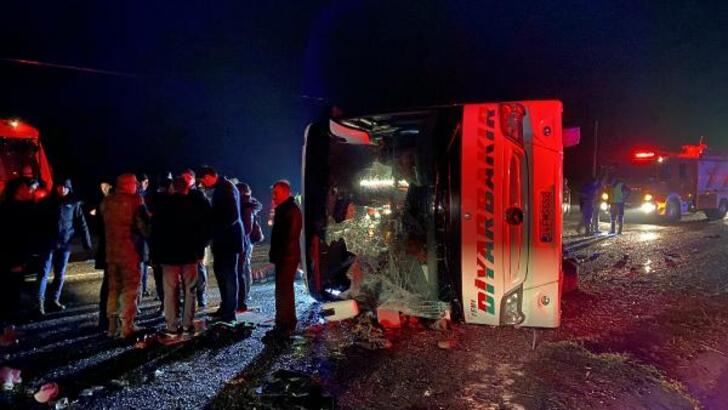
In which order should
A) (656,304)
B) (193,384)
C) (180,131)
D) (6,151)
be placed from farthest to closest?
(180,131) < (6,151) < (656,304) < (193,384)

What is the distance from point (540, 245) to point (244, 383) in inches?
102

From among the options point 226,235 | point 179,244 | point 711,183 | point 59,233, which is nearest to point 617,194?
point 711,183

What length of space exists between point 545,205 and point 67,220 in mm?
5840

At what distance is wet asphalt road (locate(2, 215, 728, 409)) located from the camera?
145 inches

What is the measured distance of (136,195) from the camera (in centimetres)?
510

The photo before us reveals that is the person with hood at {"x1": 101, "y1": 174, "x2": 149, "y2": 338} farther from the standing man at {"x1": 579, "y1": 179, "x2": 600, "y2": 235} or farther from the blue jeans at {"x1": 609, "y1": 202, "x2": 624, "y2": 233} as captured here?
the blue jeans at {"x1": 609, "y1": 202, "x2": 624, "y2": 233}

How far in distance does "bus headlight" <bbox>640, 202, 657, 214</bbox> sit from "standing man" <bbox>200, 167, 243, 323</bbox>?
52.3 ft

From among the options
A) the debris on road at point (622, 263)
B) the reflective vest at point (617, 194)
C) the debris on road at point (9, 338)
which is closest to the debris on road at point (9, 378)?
the debris on road at point (9, 338)

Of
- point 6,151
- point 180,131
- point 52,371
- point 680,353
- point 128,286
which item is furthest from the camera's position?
point 180,131

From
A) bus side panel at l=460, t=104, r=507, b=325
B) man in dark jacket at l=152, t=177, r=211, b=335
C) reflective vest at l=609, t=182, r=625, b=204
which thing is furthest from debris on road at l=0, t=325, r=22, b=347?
reflective vest at l=609, t=182, r=625, b=204

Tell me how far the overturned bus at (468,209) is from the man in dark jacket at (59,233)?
3.33 metres

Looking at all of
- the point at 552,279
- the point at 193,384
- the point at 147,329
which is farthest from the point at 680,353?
the point at 147,329

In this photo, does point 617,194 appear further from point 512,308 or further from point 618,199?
point 512,308

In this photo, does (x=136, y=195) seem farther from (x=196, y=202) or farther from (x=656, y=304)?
(x=656, y=304)
